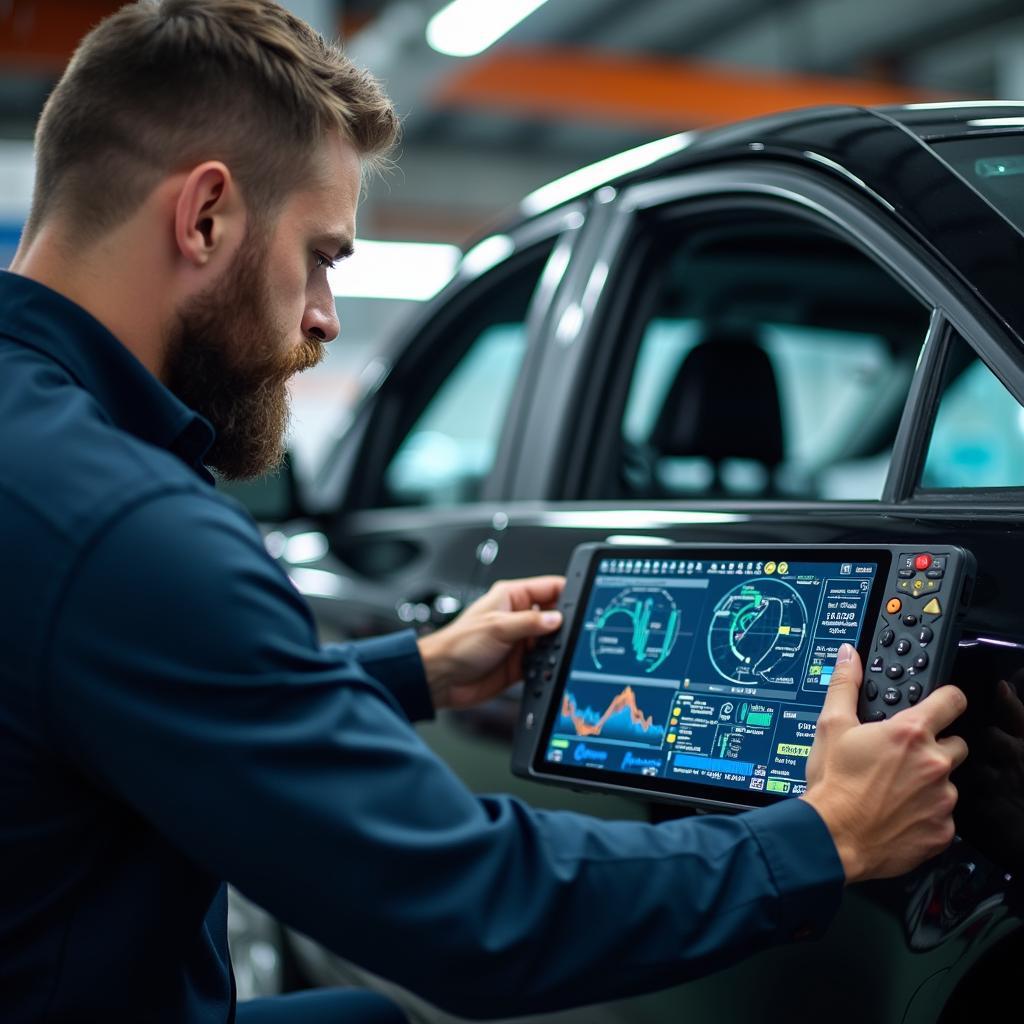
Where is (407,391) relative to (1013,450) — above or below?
below

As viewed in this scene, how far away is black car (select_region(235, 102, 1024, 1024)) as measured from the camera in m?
1.13

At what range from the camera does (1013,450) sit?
3.83 m

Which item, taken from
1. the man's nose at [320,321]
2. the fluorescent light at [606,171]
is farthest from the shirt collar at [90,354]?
the fluorescent light at [606,171]

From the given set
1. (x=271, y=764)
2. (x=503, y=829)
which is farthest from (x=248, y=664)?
(x=503, y=829)

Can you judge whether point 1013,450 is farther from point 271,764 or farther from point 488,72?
point 488,72

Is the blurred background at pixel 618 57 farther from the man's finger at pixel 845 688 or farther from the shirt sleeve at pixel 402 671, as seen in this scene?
the man's finger at pixel 845 688

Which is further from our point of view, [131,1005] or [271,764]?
[131,1005]

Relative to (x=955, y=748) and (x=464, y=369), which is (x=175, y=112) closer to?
(x=955, y=748)

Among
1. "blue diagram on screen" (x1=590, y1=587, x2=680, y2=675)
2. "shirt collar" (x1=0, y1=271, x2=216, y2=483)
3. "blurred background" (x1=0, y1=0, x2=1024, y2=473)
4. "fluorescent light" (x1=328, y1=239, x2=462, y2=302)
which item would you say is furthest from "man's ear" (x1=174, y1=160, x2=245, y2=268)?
"fluorescent light" (x1=328, y1=239, x2=462, y2=302)

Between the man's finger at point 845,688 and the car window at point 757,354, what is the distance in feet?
2.10

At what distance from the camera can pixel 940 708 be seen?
43.3 inches

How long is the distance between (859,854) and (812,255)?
2568mm

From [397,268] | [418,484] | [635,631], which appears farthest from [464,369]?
[397,268]

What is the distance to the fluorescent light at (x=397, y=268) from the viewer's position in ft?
43.3
